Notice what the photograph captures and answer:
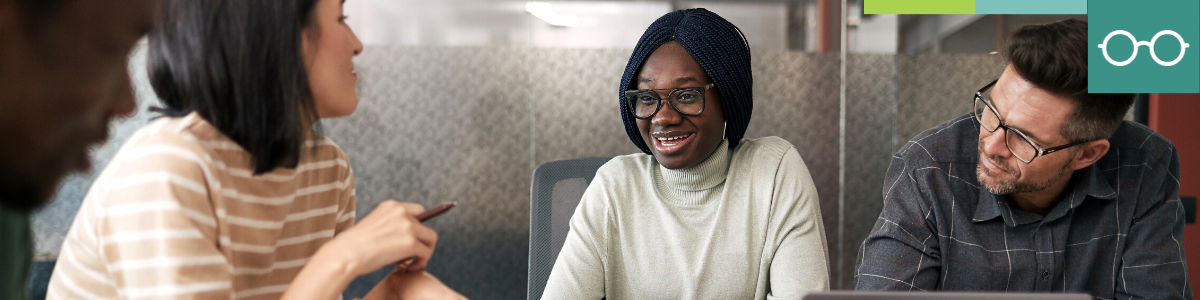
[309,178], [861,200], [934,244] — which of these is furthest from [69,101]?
[861,200]

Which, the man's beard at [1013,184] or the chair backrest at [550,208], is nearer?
the man's beard at [1013,184]

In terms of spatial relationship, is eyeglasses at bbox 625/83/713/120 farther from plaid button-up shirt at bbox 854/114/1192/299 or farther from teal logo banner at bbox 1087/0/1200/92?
teal logo banner at bbox 1087/0/1200/92

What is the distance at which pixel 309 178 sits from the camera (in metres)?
0.84

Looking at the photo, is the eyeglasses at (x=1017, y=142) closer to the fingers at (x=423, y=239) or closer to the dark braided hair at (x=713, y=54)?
the dark braided hair at (x=713, y=54)

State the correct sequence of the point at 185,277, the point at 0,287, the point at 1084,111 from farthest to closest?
the point at 1084,111, the point at 185,277, the point at 0,287

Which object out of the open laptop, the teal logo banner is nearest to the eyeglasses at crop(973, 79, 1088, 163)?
the teal logo banner

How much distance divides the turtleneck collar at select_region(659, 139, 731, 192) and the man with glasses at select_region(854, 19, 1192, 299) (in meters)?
0.33

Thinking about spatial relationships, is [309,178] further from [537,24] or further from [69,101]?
[537,24]

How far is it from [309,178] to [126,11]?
304 mm

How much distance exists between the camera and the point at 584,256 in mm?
1426

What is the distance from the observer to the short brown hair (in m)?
1.31

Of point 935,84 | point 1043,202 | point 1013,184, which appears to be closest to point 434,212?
point 1013,184

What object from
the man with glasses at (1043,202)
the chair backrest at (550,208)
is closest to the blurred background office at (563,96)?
the chair backrest at (550,208)

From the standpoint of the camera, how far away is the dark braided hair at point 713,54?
55.1 inches
